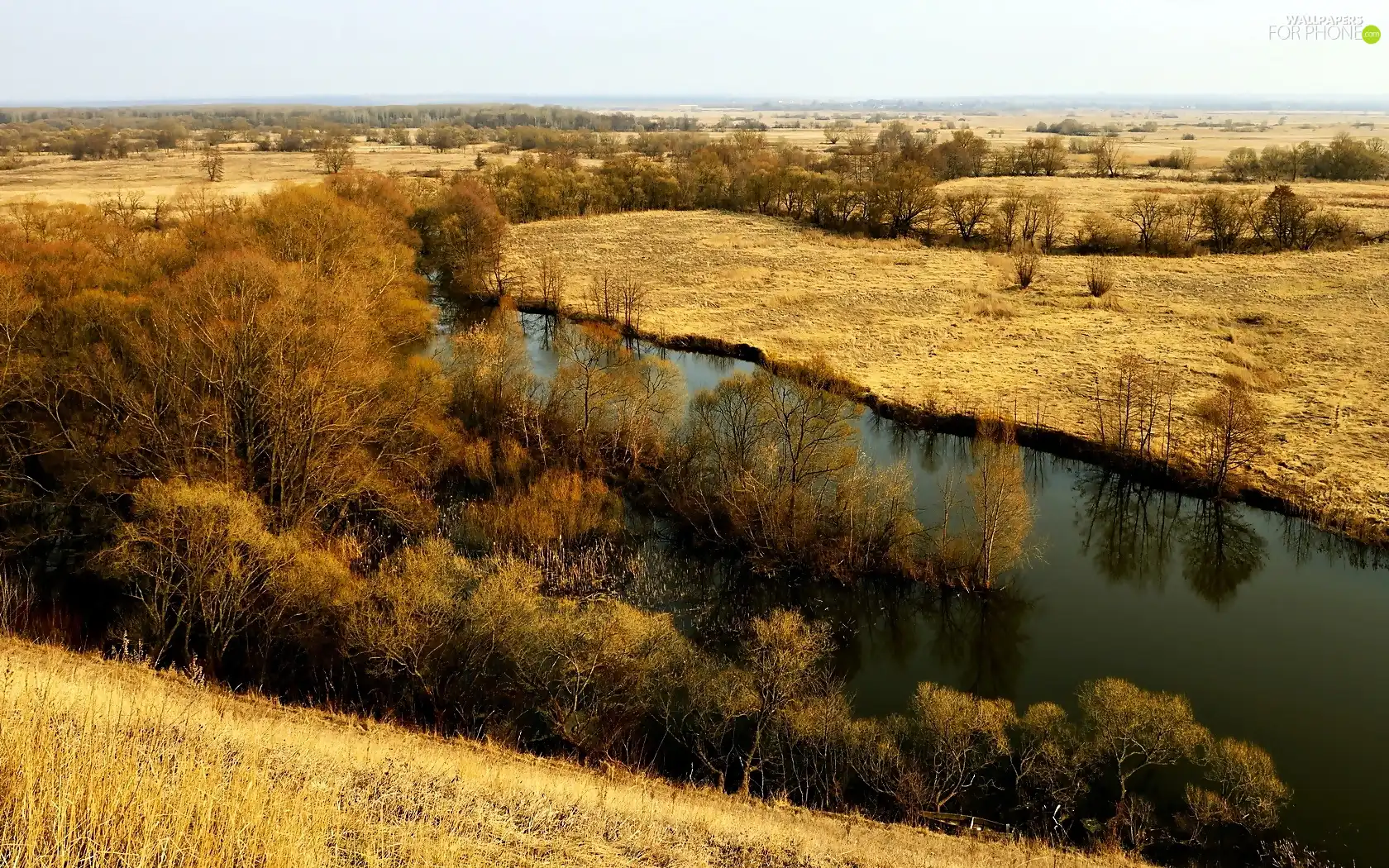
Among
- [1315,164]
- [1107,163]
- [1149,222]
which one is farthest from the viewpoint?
[1107,163]

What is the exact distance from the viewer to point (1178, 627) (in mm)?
18812

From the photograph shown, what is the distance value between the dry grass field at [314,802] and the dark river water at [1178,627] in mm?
5363

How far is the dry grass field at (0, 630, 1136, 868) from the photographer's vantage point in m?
6.24

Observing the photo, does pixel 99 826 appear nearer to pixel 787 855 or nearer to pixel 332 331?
pixel 787 855

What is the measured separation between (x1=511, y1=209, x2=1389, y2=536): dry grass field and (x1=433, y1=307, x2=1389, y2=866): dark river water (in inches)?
123

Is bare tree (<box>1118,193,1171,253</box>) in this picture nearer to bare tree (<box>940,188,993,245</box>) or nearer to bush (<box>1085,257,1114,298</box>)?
bush (<box>1085,257,1114,298</box>)

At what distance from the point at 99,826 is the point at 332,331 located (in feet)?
52.4

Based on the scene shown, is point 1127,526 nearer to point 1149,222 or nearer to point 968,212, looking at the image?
point 1149,222

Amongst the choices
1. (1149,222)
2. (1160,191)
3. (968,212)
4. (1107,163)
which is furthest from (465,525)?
(1107,163)

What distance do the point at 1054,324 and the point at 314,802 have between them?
38443 millimetres

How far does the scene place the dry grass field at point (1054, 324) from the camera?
89.7 feet

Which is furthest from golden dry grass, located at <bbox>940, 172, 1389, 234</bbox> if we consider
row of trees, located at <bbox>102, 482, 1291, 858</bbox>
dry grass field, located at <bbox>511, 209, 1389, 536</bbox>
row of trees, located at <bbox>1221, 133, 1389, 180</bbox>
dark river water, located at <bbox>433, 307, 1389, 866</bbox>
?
row of trees, located at <bbox>102, 482, 1291, 858</bbox>

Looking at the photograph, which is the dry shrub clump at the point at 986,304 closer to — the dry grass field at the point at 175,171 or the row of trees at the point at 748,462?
the row of trees at the point at 748,462

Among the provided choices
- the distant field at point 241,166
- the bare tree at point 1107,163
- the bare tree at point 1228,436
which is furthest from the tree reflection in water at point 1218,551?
the bare tree at point 1107,163
